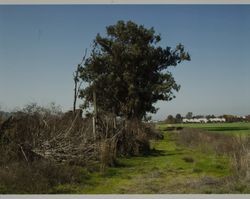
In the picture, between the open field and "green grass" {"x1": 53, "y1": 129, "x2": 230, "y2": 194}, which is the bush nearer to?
the open field

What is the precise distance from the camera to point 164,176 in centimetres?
893

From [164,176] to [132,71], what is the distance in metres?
8.55

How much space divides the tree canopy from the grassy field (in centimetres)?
410

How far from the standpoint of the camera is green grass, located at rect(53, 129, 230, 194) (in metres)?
7.65

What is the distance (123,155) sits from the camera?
1224 cm

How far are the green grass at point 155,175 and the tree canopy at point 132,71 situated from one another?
4.19 m

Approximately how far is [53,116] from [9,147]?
215 cm

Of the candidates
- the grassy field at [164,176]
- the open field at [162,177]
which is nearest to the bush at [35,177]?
the open field at [162,177]

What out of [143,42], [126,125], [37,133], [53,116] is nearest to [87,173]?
[37,133]

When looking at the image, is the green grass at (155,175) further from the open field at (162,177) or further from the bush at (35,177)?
the bush at (35,177)

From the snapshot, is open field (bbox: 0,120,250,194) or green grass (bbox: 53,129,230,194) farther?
green grass (bbox: 53,129,230,194)

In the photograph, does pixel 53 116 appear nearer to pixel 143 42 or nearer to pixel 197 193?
pixel 197 193

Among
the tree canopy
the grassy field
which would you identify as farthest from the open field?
the tree canopy

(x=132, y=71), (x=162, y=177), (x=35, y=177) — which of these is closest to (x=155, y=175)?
(x=162, y=177)
